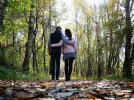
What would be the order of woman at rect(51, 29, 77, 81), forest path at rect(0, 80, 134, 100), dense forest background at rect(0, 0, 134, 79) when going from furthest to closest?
dense forest background at rect(0, 0, 134, 79)
woman at rect(51, 29, 77, 81)
forest path at rect(0, 80, 134, 100)

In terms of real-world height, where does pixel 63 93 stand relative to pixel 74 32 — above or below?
below

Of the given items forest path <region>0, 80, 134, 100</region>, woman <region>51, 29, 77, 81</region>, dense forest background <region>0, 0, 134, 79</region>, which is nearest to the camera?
forest path <region>0, 80, 134, 100</region>

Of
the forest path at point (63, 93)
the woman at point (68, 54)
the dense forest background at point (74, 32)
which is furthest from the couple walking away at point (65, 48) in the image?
the forest path at point (63, 93)

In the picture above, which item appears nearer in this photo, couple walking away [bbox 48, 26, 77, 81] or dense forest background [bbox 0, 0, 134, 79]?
couple walking away [bbox 48, 26, 77, 81]

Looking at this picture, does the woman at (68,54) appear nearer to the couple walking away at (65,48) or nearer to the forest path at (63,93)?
the couple walking away at (65,48)

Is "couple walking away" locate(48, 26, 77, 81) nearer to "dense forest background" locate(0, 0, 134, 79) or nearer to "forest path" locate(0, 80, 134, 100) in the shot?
"dense forest background" locate(0, 0, 134, 79)

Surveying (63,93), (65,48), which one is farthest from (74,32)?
(63,93)

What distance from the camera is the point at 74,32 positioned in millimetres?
67750

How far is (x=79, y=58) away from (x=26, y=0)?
195 ft

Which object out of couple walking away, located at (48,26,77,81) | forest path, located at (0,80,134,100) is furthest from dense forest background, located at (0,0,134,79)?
forest path, located at (0,80,134,100)

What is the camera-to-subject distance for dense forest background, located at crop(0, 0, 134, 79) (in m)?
16.6

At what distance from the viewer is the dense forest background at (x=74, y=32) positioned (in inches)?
652

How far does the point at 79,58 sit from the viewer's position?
74125 mm

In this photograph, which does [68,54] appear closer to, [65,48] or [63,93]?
[65,48]
